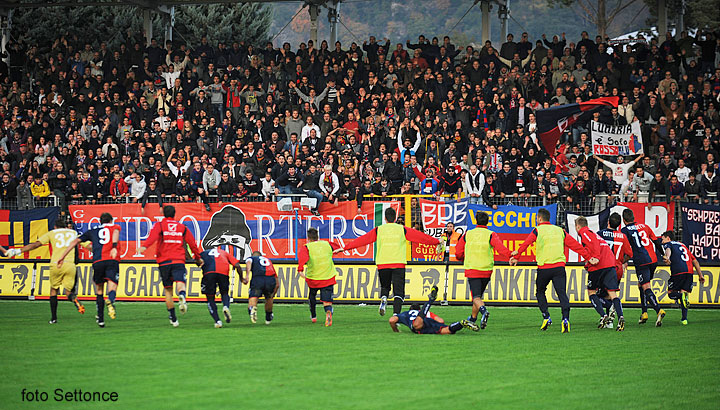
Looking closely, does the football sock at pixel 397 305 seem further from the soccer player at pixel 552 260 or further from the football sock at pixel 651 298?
the football sock at pixel 651 298

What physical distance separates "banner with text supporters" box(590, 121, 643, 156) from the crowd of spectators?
358mm

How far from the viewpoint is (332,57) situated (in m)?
34.2

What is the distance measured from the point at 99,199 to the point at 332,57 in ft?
34.3

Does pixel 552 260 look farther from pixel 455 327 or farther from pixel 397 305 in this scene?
pixel 397 305

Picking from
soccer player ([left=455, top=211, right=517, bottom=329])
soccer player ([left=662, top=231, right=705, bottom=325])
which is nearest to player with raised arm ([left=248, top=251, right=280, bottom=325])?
soccer player ([left=455, top=211, right=517, bottom=329])

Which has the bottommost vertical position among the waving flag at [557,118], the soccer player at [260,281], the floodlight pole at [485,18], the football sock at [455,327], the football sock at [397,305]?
the football sock at [455,327]

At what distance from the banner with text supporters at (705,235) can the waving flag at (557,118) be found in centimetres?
521

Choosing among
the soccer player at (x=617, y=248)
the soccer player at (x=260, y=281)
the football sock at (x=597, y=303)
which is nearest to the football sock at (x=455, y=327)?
the football sock at (x=597, y=303)


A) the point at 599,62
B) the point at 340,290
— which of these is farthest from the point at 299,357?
the point at 599,62

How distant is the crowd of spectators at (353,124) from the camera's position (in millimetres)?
27438

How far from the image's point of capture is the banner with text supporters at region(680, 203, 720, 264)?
989 inches

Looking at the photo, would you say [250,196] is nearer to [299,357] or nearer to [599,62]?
[599,62]

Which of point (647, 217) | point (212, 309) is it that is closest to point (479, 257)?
point (212, 309)

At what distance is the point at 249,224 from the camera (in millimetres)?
27609
